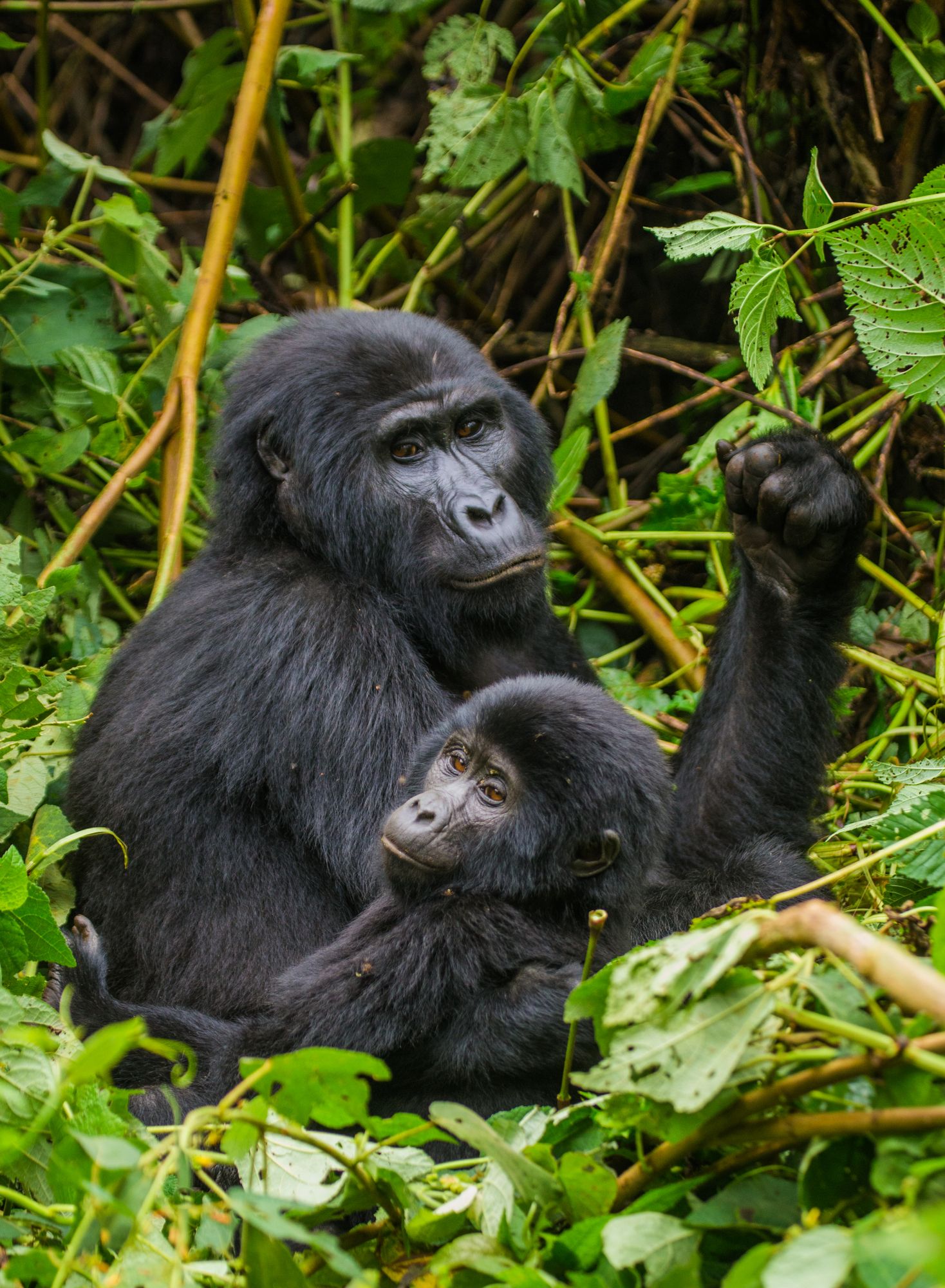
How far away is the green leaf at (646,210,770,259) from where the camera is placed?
9.52 feet

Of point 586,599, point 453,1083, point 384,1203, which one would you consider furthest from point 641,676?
point 384,1203

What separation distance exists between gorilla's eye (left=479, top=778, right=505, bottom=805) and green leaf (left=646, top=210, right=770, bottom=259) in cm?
121

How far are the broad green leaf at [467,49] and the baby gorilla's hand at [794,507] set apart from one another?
84.1 inches

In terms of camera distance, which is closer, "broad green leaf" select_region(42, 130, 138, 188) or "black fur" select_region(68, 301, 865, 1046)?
"black fur" select_region(68, 301, 865, 1046)

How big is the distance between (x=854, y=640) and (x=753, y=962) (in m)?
2.37

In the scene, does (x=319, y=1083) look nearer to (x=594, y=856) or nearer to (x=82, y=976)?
(x=594, y=856)

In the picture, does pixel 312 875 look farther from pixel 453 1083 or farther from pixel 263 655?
pixel 453 1083

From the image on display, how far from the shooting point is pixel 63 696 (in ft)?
11.1

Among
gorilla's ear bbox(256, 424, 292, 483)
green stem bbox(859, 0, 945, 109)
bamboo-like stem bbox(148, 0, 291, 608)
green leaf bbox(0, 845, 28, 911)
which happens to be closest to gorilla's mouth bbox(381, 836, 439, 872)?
green leaf bbox(0, 845, 28, 911)

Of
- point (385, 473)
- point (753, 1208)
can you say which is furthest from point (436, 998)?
point (385, 473)

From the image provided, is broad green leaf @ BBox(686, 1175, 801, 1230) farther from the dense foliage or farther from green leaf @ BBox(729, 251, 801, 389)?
green leaf @ BBox(729, 251, 801, 389)

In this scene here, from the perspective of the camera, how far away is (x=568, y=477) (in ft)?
12.7

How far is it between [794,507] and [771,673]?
0.44 metres

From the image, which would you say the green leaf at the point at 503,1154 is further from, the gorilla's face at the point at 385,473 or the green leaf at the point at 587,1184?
the gorilla's face at the point at 385,473
